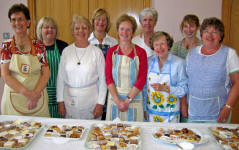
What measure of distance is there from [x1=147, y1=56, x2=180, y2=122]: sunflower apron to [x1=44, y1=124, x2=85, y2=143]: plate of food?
70 centimetres

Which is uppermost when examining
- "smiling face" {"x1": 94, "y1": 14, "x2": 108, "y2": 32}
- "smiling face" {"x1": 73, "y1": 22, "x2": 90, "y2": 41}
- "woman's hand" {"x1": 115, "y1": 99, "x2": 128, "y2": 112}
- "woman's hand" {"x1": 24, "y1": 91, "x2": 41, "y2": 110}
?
"smiling face" {"x1": 94, "y1": 14, "x2": 108, "y2": 32}

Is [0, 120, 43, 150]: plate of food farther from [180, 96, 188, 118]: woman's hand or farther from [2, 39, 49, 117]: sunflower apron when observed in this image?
[180, 96, 188, 118]: woman's hand

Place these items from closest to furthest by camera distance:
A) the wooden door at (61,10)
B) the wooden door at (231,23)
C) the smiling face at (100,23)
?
1. the smiling face at (100,23)
2. the wooden door at (231,23)
3. the wooden door at (61,10)

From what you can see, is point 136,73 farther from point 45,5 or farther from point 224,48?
point 45,5

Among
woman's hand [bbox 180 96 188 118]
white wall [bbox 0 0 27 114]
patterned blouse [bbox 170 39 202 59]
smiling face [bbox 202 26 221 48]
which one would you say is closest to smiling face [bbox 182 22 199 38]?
patterned blouse [bbox 170 39 202 59]

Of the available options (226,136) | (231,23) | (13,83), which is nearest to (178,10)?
(231,23)

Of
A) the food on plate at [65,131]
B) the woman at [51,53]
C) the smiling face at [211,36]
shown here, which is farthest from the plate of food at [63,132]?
the smiling face at [211,36]

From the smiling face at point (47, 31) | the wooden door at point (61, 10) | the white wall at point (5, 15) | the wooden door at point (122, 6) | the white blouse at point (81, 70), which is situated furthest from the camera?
the white wall at point (5, 15)

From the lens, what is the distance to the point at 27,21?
5.57 feet

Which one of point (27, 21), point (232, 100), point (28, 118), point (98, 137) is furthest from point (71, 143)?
point (232, 100)

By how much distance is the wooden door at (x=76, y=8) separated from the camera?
3.44 meters

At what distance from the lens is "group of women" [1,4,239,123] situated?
5.36 ft

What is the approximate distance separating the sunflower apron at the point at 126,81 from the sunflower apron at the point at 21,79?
25.3 inches

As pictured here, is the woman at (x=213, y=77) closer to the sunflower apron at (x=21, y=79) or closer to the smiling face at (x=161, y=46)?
the smiling face at (x=161, y=46)
